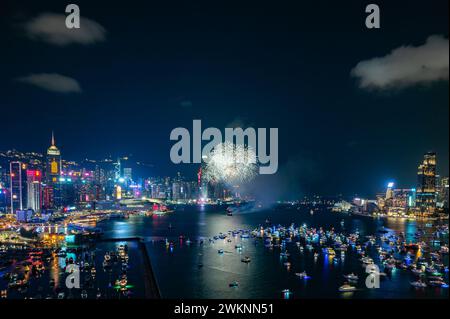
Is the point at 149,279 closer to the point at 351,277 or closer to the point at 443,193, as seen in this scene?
the point at 351,277

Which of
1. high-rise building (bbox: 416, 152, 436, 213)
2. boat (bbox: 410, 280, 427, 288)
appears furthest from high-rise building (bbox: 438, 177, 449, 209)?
boat (bbox: 410, 280, 427, 288)

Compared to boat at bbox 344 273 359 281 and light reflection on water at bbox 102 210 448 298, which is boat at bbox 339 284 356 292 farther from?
boat at bbox 344 273 359 281

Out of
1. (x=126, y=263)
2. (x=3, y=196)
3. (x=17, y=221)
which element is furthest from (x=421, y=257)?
(x=3, y=196)

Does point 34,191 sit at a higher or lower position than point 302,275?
higher

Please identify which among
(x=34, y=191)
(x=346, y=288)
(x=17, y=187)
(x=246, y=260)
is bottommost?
(x=246, y=260)

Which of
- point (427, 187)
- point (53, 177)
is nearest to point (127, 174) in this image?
point (53, 177)

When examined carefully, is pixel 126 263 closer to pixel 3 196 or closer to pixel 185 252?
pixel 185 252
